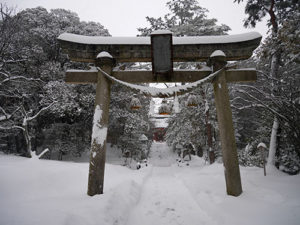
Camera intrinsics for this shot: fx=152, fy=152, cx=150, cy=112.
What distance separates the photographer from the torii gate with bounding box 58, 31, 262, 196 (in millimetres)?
4016

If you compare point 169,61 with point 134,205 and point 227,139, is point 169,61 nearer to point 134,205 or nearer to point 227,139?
point 227,139

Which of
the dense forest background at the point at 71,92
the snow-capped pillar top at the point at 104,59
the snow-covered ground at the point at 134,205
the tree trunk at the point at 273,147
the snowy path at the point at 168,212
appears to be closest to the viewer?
the snow-covered ground at the point at 134,205

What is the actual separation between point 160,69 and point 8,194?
485cm

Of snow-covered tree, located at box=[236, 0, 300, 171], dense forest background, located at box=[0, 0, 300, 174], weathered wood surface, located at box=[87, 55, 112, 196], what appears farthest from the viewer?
dense forest background, located at box=[0, 0, 300, 174]

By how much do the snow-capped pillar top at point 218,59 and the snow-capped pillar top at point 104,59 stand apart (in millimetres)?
2839

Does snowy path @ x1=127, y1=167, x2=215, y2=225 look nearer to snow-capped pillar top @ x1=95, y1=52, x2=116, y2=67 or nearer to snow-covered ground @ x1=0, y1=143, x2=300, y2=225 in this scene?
snow-covered ground @ x1=0, y1=143, x2=300, y2=225

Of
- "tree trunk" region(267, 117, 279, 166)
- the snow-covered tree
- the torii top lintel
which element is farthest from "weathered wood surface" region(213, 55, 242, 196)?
"tree trunk" region(267, 117, 279, 166)

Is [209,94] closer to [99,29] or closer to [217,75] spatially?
[217,75]

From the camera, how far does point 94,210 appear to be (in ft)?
10.2

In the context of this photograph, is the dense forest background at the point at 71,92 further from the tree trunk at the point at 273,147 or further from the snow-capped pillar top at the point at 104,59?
the snow-capped pillar top at the point at 104,59

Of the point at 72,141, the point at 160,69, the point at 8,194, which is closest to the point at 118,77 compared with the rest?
the point at 160,69

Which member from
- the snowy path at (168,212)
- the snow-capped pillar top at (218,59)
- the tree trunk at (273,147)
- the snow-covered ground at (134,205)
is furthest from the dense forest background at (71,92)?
the snowy path at (168,212)

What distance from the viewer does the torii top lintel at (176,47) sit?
4309 mm

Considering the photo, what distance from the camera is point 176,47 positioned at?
4.41m
